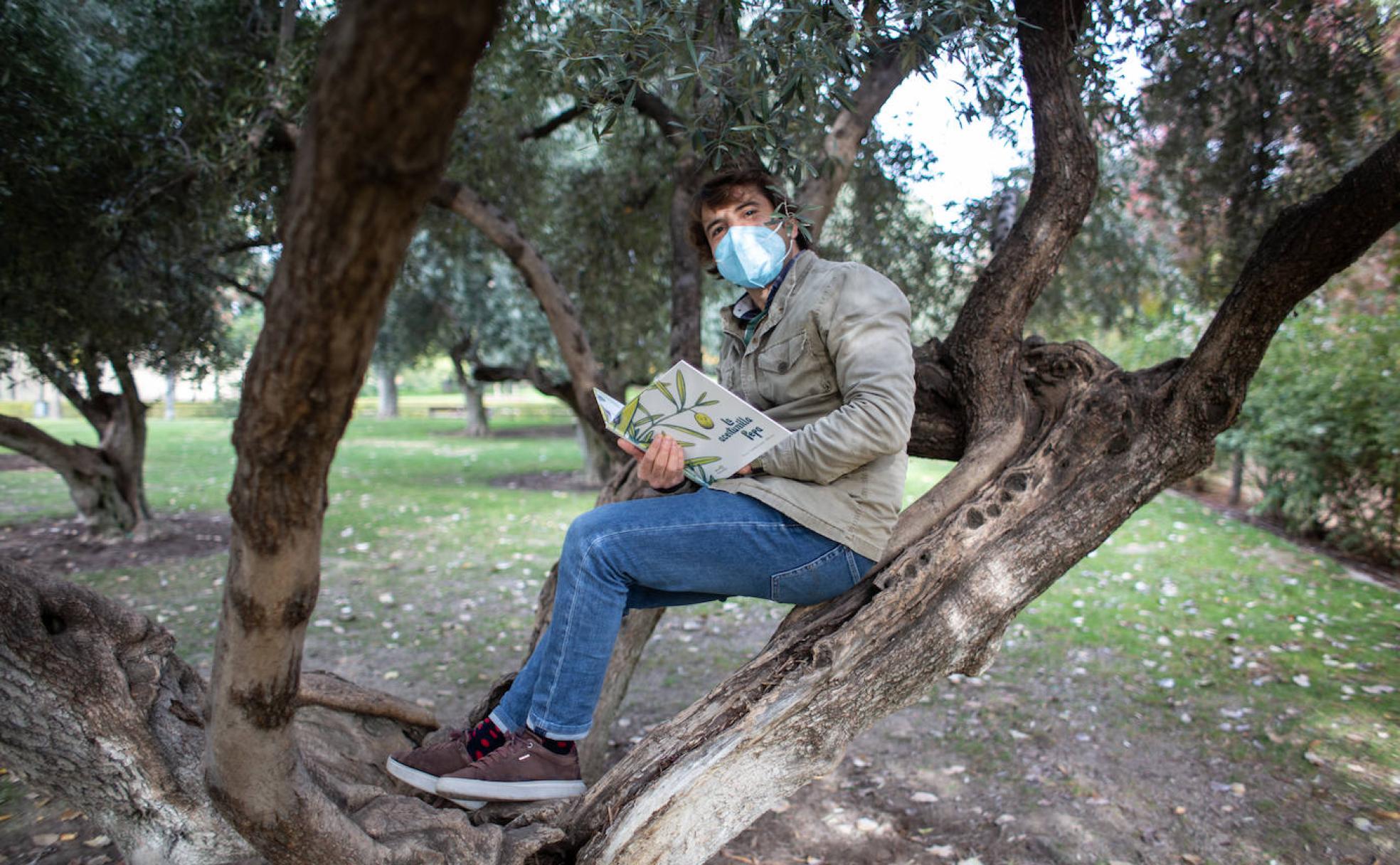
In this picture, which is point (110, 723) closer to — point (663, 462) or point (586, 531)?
point (586, 531)

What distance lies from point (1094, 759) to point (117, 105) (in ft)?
21.2

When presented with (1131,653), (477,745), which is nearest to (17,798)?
(477,745)

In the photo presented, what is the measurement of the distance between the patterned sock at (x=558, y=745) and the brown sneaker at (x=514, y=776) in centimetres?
1

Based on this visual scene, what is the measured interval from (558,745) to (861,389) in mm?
1279

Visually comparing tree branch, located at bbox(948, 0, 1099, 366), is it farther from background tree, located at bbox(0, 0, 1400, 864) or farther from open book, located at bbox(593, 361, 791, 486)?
open book, located at bbox(593, 361, 791, 486)

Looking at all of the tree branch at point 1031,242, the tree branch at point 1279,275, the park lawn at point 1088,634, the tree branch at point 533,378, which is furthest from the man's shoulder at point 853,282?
the tree branch at point 533,378

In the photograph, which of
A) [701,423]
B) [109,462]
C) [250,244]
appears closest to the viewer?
[701,423]

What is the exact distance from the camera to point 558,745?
242 centimetres

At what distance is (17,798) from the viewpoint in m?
3.66

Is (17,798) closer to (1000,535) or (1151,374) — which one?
(1000,535)

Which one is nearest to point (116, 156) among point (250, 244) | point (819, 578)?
point (250, 244)

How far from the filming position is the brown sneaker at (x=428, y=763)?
8.11 feet

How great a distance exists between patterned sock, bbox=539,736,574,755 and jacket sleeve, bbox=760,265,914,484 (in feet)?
3.08

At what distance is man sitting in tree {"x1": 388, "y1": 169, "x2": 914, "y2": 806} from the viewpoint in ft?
7.72
